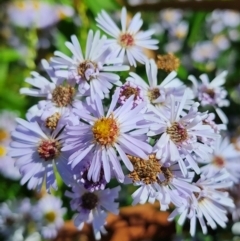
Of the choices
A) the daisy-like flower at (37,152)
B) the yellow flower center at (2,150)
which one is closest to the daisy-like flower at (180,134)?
the daisy-like flower at (37,152)

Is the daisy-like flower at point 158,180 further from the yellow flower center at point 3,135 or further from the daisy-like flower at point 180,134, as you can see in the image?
the yellow flower center at point 3,135

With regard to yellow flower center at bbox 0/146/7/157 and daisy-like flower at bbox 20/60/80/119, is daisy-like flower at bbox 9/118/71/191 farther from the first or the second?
yellow flower center at bbox 0/146/7/157

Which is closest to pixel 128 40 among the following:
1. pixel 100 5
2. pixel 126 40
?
pixel 126 40

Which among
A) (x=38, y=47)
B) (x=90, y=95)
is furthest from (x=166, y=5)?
(x=90, y=95)

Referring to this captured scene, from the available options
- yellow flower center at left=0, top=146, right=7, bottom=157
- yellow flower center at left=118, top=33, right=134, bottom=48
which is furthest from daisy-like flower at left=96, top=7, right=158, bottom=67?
yellow flower center at left=0, top=146, right=7, bottom=157

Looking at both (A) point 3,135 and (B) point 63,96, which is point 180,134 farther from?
(A) point 3,135

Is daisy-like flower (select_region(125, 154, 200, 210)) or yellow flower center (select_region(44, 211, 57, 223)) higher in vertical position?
daisy-like flower (select_region(125, 154, 200, 210))

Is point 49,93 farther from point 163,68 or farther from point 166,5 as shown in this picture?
point 166,5
